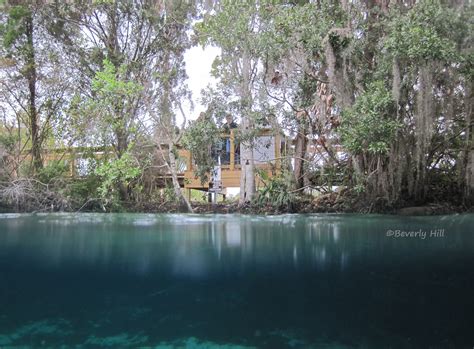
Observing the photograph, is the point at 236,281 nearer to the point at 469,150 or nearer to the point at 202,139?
the point at 202,139

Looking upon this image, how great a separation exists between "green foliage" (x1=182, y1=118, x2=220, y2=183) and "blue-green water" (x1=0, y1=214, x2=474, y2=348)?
2364 mm

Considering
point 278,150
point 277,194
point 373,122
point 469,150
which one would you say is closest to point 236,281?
point 277,194

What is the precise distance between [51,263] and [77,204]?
7.79ft

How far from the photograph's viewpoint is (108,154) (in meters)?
12.9

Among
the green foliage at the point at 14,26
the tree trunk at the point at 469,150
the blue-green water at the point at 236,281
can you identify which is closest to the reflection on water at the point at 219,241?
the blue-green water at the point at 236,281

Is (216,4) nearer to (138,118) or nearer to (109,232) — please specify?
(138,118)

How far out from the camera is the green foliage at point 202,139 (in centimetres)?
925

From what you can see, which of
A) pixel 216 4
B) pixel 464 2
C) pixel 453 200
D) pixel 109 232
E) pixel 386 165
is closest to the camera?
pixel 464 2

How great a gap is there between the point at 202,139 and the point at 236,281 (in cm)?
444

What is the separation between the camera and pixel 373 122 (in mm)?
6730

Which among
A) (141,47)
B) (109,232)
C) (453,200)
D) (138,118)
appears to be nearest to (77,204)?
(109,232)

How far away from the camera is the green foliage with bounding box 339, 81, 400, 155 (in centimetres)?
675

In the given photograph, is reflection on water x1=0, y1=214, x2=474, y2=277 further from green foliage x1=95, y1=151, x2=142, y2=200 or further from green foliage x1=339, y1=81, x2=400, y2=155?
green foliage x1=339, y1=81, x2=400, y2=155

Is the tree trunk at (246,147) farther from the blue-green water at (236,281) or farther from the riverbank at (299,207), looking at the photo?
the blue-green water at (236,281)
